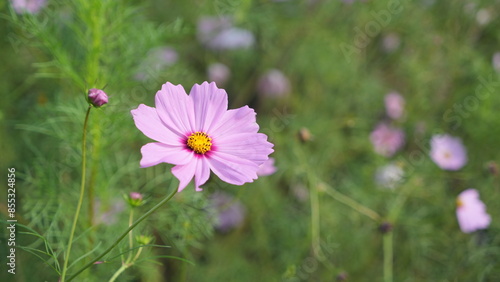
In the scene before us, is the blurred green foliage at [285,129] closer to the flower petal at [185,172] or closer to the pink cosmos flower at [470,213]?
the pink cosmos flower at [470,213]

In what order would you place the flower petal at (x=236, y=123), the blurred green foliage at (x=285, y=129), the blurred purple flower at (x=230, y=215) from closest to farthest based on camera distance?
the flower petal at (x=236, y=123) < the blurred green foliage at (x=285, y=129) < the blurred purple flower at (x=230, y=215)

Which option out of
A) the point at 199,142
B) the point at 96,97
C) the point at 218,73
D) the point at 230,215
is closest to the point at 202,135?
the point at 199,142

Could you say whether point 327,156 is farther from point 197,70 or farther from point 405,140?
point 197,70

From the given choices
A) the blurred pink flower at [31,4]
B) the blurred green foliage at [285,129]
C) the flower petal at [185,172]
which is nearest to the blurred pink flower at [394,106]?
the blurred green foliage at [285,129]

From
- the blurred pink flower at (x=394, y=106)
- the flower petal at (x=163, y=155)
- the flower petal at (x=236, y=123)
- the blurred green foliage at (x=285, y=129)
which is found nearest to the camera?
the flower petal at (x=163, y=155)

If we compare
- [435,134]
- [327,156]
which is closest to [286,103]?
[327,156]
